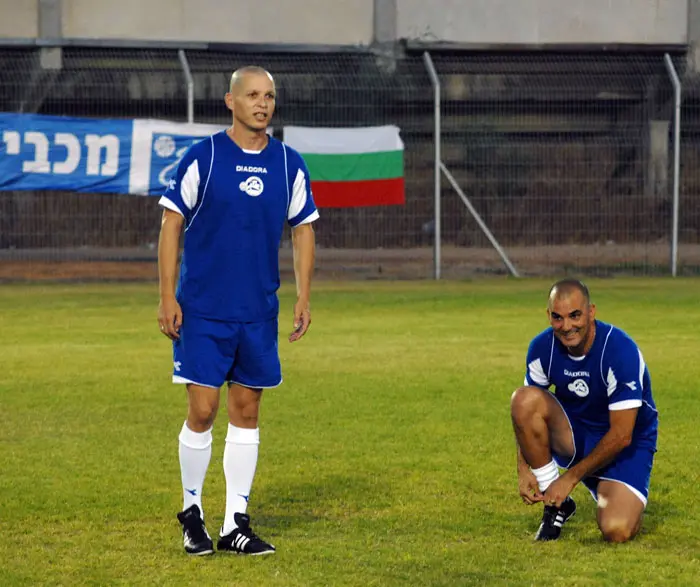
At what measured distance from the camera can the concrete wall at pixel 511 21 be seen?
28.3 metres

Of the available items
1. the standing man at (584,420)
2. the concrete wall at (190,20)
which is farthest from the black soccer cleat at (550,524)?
the concrete wall at (190,20)

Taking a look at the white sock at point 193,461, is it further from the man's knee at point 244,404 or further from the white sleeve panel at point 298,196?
the white sleeve panel at point 298,196

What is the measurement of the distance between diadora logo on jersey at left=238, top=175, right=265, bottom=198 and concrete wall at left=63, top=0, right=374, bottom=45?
22.0 m

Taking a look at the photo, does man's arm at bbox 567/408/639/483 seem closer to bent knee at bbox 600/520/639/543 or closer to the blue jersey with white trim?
the blue jersey with white trim

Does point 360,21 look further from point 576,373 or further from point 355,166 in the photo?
point 576,373

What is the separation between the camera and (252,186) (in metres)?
5.57

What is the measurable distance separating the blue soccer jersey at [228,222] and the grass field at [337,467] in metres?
1.00

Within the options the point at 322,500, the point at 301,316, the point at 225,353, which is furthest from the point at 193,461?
the point at 322,500

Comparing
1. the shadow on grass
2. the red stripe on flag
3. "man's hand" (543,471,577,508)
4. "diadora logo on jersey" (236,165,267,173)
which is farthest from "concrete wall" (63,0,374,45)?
"man's hand" (543,471,577,508)

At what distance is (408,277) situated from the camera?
19.6 meters

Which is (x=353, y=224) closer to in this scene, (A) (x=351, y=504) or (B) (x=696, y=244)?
(B) (x=696, y=244)

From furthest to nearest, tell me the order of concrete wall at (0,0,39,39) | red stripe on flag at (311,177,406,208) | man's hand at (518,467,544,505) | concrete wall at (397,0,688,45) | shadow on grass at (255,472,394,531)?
concrete wall at (397,0,688,45), concrete wall at (0,0,39,39), red stripe on flag at (311,177,406,208), shadow on grass at (255,472,394,531), man's hand at (518,467,544,505)

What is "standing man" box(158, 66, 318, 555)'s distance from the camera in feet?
18.2

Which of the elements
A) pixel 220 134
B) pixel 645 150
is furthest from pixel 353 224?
pixel 220 134
